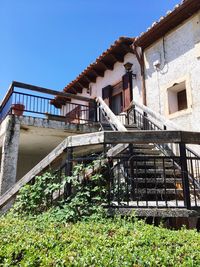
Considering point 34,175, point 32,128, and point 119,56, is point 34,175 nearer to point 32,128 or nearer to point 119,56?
point 32,128

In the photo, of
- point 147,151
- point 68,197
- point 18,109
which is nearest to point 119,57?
point 18,109

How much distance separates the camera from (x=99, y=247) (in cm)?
251

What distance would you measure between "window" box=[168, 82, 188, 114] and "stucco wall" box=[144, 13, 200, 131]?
0.13 meters

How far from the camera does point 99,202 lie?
14.3 feet

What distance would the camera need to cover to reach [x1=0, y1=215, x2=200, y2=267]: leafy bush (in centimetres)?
219

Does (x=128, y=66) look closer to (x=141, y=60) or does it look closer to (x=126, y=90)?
(x=141, y=60)

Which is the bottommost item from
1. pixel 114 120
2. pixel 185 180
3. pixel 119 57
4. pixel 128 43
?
pixel 185 180

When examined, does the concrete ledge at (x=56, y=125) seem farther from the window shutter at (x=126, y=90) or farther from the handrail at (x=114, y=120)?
the handrail at (x=114, y=120)

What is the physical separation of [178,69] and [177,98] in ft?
3.03

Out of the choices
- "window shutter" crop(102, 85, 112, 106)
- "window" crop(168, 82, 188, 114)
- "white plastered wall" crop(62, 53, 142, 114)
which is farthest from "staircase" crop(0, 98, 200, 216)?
"window shutter" crop(102, 85, 112, 106)

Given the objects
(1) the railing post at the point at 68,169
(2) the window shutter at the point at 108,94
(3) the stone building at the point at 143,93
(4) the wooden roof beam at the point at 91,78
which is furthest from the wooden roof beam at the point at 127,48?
(1) the railing post at the point at 68,169

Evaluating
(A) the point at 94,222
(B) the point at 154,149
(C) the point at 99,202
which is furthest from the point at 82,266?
(B) the point at 154,149

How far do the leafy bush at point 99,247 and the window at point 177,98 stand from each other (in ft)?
18.4

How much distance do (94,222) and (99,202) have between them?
549 mm
